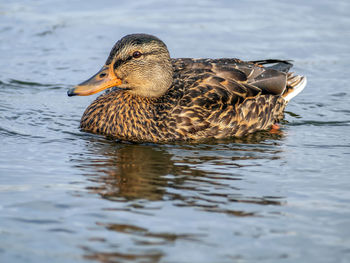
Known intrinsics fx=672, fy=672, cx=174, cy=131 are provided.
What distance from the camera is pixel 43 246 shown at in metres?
5.46

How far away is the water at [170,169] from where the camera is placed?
5.58m

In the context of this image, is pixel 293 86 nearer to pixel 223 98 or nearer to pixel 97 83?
pixel 223 98

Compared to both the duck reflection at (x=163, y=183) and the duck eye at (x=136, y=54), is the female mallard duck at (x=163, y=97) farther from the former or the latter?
the duck reflection at (x=163, y=183)

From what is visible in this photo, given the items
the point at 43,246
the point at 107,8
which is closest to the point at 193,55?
the point at 107,8

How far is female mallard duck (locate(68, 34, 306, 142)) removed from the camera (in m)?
8.91

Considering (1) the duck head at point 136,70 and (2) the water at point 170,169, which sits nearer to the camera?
(2) the water at point 170,169

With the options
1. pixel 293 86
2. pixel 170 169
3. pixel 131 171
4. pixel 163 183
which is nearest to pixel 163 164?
pixel 170 169

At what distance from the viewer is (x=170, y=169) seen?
7652mm

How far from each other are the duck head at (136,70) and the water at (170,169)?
78 cm

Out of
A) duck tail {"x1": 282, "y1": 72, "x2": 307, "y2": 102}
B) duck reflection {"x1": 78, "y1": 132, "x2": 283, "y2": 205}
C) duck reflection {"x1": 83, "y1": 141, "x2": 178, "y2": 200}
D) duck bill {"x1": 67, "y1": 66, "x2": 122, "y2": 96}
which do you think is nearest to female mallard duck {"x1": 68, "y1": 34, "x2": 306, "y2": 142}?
duck bill {"x1": 67, "y1": 66, "x2": 122, "y2": 96}

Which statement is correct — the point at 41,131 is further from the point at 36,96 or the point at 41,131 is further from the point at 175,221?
the point at 175,221

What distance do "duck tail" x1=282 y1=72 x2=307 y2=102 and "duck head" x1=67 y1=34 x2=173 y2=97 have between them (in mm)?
2364

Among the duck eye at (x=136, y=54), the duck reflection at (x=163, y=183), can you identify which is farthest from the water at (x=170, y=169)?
the duck eye at (x=136, y=54)

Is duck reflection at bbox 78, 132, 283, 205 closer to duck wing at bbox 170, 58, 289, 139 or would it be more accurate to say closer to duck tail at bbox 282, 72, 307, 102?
duck wing at bbox 170, 58, 289, 139
